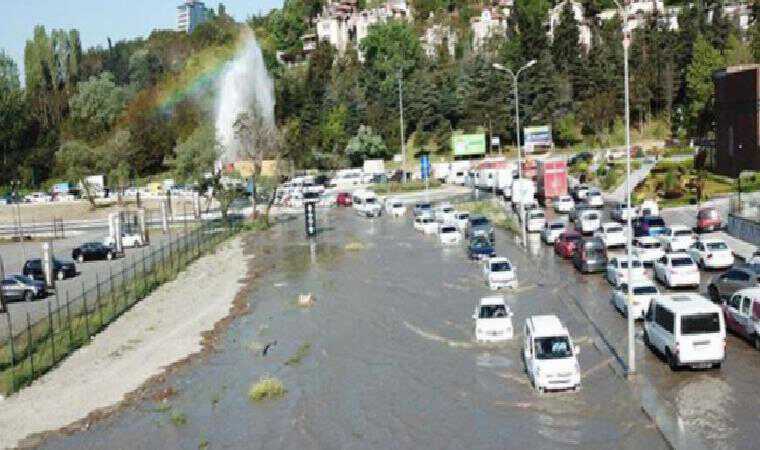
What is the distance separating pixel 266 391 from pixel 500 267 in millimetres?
16466

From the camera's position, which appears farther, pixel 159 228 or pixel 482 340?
pixel 159 228

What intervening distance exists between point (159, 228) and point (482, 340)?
52963mm

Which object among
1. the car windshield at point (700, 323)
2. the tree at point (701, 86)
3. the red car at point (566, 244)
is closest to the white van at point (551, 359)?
the car windshield at point (700, 323)

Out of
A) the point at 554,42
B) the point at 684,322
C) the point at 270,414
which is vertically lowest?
the point at 270,414

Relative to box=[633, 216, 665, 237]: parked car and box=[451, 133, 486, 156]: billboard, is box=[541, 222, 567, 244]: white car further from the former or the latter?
box=[451, 133, 486, 156]: billboard

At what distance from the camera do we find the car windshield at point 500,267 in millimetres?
37750

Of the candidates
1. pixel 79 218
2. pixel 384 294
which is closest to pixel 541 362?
pixel 384 294

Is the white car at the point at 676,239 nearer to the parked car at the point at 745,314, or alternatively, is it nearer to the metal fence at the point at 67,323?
the parked car at the point at 745,314

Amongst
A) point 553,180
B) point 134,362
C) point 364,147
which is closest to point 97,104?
point 364,147

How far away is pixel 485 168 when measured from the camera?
86000mm

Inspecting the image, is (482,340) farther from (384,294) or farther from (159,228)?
(159,228)

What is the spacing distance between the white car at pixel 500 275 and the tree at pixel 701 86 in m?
64.6

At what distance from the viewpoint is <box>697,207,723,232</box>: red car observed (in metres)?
46.9

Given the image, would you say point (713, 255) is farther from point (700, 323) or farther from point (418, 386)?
point (418, 386)
